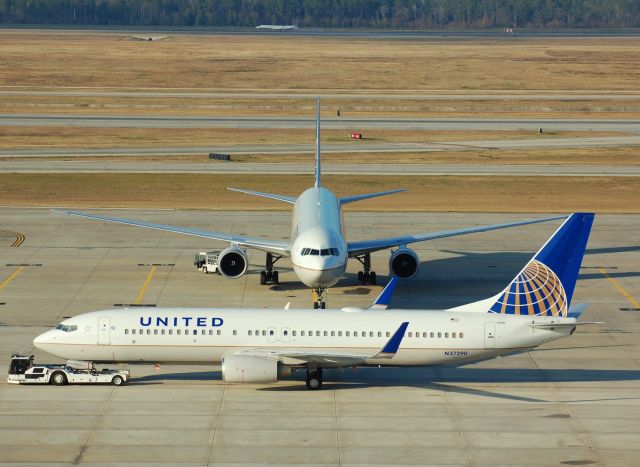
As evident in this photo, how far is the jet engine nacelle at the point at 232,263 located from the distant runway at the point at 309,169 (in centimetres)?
3512

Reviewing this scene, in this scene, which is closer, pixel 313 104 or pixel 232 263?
pixel 232 263

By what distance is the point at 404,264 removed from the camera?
5800 cm

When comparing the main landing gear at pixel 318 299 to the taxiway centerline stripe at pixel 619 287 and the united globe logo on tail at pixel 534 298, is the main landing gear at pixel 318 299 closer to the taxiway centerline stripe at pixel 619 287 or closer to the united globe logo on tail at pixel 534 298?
the united globe logo on tail at pixel 534 298

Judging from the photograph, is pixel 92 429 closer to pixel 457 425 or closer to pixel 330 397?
pixel 330 397

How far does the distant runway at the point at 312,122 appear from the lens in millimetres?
120688

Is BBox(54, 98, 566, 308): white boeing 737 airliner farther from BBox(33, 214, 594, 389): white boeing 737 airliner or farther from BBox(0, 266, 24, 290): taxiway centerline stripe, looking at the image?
BBox(33, 214, 594, 389): white boeing 737 airliner

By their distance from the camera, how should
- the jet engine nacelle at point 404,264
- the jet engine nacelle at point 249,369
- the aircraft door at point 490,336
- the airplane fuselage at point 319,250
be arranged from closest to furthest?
the jet engine nacelle at point 249,369, the aircraft door at point 490,336, the airplane fuselage at point 319,250, the jet engine nacelle at point 404,264

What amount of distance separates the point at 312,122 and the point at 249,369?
85982 millimetres

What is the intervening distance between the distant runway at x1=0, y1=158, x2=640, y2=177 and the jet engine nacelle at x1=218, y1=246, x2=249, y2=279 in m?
35.1

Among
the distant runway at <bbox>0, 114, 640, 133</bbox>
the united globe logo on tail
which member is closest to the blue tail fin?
the united globe logo on tail

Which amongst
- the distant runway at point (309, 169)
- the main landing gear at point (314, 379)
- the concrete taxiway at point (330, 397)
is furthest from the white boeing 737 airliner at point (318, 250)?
the distant runway at point (309, 169)

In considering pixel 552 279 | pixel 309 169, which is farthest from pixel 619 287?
pixel 309 169

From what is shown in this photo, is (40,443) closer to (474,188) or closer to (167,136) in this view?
(474,188)

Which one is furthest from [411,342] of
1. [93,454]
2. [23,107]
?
[23,107]
